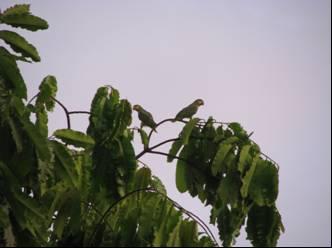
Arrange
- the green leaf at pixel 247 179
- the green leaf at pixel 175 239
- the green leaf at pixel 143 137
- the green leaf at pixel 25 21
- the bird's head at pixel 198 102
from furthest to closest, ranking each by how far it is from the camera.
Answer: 1. the green leaf at pixel 143 137
2. the bird's head at pixel 198 102
3. the green leaf at pixel 25 21
4. the green leaf at pixel 247 179
5. the green leaf at pixel 175 239

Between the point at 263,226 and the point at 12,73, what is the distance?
1280mm

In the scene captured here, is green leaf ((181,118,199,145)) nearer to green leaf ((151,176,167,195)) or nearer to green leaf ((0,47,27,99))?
green leaf ((151,176,167,195))

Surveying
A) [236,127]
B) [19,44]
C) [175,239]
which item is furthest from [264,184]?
[19,44]

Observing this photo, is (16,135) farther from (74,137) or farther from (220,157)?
(220,157)

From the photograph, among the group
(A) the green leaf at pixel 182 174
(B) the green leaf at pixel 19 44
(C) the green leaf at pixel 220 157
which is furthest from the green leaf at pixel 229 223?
(B) the green leaf at pixel 19 44

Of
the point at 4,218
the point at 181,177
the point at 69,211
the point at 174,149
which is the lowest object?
the point at 4,218

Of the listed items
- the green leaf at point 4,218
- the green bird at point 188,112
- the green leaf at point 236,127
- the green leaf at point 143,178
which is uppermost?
the green bird at point 188,112

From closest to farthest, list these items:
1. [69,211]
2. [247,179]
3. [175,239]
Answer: [175,239]
[247,179]
[69,211]

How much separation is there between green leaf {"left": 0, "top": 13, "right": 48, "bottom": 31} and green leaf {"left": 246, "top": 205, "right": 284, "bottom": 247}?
4.33 feet

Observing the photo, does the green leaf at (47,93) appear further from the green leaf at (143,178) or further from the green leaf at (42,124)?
the green leaf at (143,178)

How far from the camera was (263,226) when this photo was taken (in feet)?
6.66

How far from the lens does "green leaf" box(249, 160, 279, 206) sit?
198 cm

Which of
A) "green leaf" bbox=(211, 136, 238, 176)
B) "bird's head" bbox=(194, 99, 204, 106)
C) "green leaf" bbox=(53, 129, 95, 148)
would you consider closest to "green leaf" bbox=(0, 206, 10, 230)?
"green leaf" bbox=(53, 129, 95, 148)

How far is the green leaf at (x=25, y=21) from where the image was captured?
2207mm
